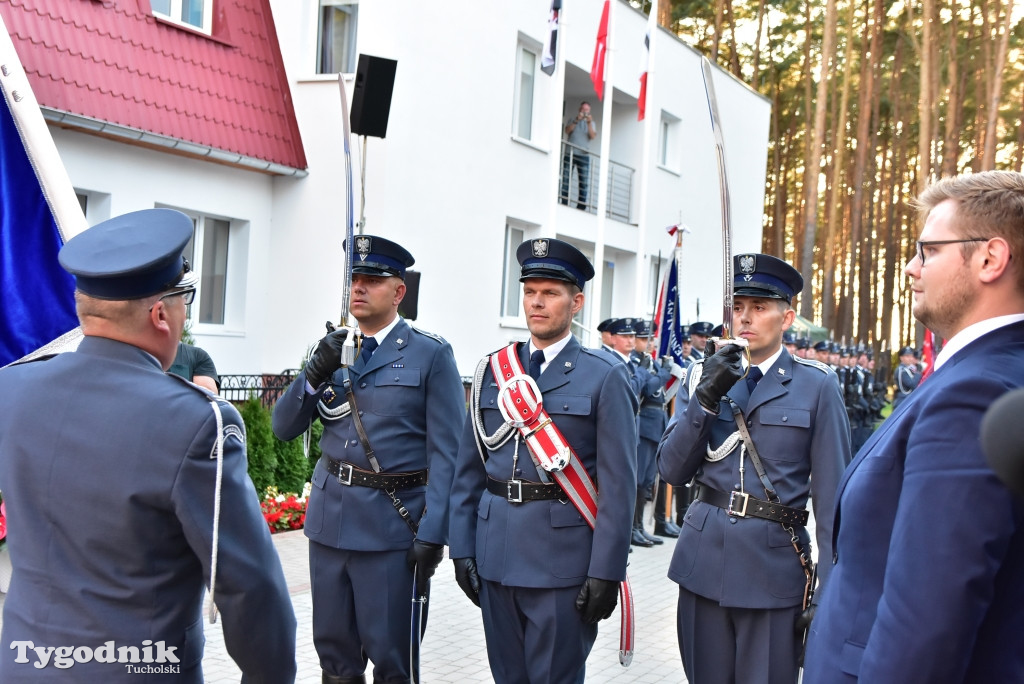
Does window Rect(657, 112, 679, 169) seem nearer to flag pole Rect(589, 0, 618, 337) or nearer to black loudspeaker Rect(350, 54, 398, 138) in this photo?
flag pole Rect(589, 0, 618, 337)

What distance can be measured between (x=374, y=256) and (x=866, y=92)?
30.4 metres

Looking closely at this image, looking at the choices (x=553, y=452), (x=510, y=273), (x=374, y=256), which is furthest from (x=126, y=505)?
(x=510, y=273)

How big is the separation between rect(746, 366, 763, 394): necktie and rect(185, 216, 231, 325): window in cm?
892

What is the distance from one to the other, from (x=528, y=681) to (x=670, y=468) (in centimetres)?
104

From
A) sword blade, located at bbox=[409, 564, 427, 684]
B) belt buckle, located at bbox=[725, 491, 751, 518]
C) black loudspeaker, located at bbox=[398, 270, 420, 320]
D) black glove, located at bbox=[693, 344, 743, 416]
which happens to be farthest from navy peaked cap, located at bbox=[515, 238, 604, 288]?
black loudspeaker, located at bbox=[398, 270, 420, 320]

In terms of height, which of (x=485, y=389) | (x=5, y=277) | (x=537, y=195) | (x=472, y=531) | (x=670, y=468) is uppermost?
(x=537, y=195)

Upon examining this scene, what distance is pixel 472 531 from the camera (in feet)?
14.9

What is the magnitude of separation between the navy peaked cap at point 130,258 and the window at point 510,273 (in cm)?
1399

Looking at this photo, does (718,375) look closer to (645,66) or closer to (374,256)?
(374,256)

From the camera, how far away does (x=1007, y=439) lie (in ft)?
3.55

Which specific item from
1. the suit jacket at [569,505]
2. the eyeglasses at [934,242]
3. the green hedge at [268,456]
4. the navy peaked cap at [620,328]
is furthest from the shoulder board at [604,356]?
A: the navy peaked cap at [620,328]

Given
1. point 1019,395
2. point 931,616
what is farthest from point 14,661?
point 1019,395

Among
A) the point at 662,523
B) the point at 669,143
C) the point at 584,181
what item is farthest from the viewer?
the point at 669,143

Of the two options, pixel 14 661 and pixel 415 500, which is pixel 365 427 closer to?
pixel 415 500
